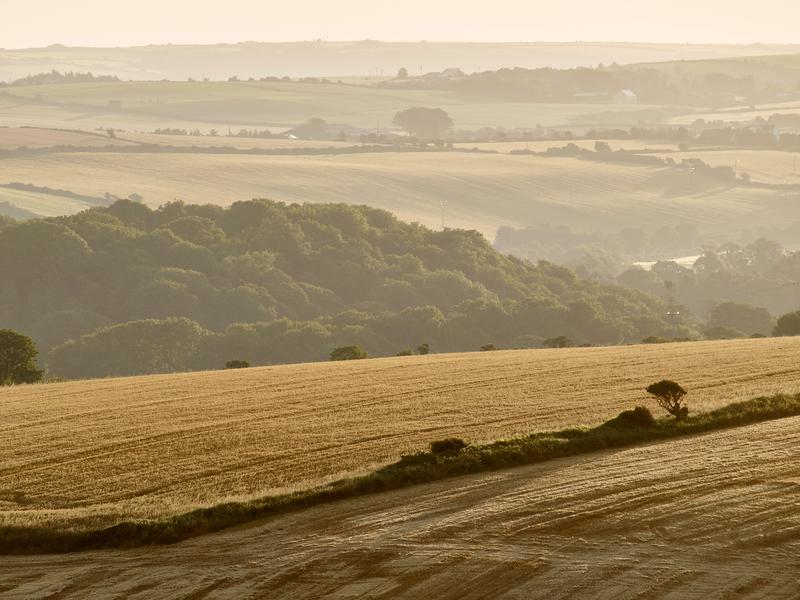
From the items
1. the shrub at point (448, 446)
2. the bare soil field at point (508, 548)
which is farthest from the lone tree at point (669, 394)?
the shrub at point (448, 446)

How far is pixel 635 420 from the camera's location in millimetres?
33750

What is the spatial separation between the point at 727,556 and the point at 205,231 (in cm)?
11365

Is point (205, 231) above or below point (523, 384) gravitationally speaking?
above

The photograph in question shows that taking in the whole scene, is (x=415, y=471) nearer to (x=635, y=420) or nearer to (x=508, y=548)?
(x=508, y=548)

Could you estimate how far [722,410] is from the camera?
35.5 m

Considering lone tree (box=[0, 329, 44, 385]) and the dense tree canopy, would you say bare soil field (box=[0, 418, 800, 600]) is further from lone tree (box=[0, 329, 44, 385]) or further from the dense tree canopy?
the dense tree canopy

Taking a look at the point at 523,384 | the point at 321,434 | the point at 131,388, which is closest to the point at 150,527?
the point at 321,434

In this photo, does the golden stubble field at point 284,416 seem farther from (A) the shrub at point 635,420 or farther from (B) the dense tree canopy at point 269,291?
(B) the dense tree canopy at point 269,291

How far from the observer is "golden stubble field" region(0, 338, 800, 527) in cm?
3148

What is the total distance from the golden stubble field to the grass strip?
90 cm

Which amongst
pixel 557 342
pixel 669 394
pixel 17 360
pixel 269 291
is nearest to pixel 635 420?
pixel 669 394

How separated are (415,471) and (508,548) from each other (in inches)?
250

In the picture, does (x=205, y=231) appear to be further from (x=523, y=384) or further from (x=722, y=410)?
(x=722, y=410)

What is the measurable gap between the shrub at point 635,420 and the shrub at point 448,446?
14.3 feet
